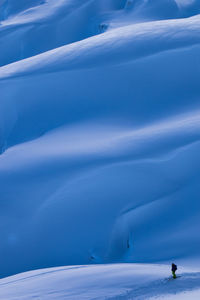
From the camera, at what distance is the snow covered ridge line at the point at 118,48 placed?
7223mm

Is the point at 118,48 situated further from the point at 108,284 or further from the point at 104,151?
the point at 108,284

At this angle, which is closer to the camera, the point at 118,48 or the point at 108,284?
the point at 108,284

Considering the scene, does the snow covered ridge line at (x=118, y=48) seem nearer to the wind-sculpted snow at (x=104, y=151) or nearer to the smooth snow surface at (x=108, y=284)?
the wind-sculpted snow at (x=104, y=151)

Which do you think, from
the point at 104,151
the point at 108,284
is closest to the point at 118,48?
the point at 104,151

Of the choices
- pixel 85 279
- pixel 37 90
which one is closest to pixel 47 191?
pixel 85 279

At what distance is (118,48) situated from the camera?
7.40 m

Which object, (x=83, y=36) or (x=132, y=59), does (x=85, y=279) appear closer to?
(x=132, y=59)

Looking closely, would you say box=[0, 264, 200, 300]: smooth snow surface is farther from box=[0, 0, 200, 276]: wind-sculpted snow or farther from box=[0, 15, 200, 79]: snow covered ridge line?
box=[0, 15, 200, 79]: snow covered ridge line

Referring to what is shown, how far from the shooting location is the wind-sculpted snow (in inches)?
204

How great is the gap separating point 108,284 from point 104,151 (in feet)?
8.30

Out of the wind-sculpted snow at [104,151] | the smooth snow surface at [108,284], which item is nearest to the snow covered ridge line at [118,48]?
the wind-sculpted snow at [104,151]

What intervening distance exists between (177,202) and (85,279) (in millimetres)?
1916

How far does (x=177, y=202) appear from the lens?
5.23m

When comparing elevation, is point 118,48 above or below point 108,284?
above
